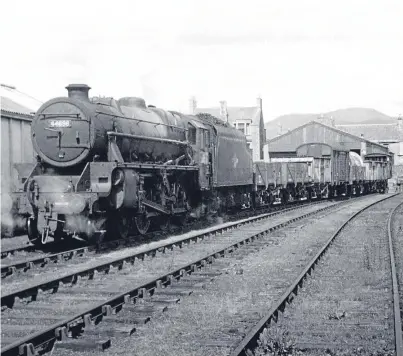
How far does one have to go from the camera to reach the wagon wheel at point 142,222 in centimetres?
1381

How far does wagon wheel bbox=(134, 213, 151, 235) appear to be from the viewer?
13812mm

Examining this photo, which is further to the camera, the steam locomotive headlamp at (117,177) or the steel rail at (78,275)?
the steam locomotive headlamp at (117,177)

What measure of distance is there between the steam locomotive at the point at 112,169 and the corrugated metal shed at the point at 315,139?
3912 centimetres

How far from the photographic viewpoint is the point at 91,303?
24.2ft

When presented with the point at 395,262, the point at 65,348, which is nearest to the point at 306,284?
the point at 395,262

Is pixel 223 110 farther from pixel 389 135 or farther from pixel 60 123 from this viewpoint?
pixel 60 123

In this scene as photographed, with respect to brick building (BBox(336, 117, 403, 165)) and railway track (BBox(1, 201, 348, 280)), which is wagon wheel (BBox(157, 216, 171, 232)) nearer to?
railway track (BBox(1, 201, 348, 280))

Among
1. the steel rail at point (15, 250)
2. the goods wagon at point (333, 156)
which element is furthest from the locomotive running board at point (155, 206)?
the goods wagon at point (333, 156)

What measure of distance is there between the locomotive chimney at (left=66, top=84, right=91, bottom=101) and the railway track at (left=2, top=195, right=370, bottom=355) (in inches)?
142

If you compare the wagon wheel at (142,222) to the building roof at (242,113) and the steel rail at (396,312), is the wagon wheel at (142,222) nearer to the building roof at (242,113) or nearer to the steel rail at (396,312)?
the steel rail at (396,312)

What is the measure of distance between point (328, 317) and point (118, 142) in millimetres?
7239

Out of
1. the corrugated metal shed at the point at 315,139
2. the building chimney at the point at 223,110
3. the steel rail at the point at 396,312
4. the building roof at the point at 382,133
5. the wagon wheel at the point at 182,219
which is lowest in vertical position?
the steel rail at the point at 396,312

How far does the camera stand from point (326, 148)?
33.7 meters

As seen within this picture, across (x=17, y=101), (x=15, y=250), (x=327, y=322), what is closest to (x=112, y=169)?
(x=15, y=250)
